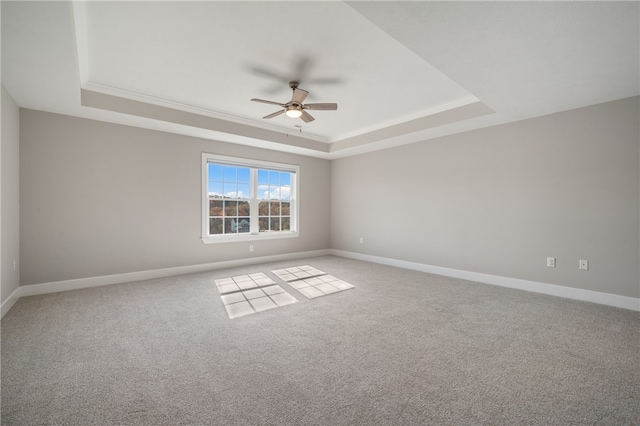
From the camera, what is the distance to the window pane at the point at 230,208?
530 cm

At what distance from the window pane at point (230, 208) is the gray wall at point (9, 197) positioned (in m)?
2.72

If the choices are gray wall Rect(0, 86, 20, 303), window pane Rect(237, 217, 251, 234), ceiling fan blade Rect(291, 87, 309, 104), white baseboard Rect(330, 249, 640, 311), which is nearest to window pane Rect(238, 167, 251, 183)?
window pane Rect(237, 217, 251, 234)

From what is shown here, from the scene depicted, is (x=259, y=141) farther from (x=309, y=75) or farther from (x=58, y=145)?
(x=58, y=145)

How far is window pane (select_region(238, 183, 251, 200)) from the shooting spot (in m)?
5.49

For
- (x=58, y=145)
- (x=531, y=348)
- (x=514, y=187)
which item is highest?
(x=58, y=145)

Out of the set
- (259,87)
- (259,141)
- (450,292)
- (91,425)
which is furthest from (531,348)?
(259,141)

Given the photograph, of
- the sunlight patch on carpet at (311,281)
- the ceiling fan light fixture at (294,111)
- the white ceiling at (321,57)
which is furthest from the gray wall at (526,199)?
the ceiling fan light fixture at (294,111)

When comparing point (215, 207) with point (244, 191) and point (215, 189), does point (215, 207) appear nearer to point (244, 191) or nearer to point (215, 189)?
point (215, 189)

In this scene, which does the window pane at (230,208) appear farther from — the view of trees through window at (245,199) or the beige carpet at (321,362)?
the beige carpet at (321,362)

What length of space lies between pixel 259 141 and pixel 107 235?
282cm

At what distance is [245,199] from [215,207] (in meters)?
0.63

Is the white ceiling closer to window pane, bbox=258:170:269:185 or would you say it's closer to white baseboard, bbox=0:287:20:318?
window pane, bbox=258:170:269:185

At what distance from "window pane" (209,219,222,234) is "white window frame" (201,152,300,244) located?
124mm

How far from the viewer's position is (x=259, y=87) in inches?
136
